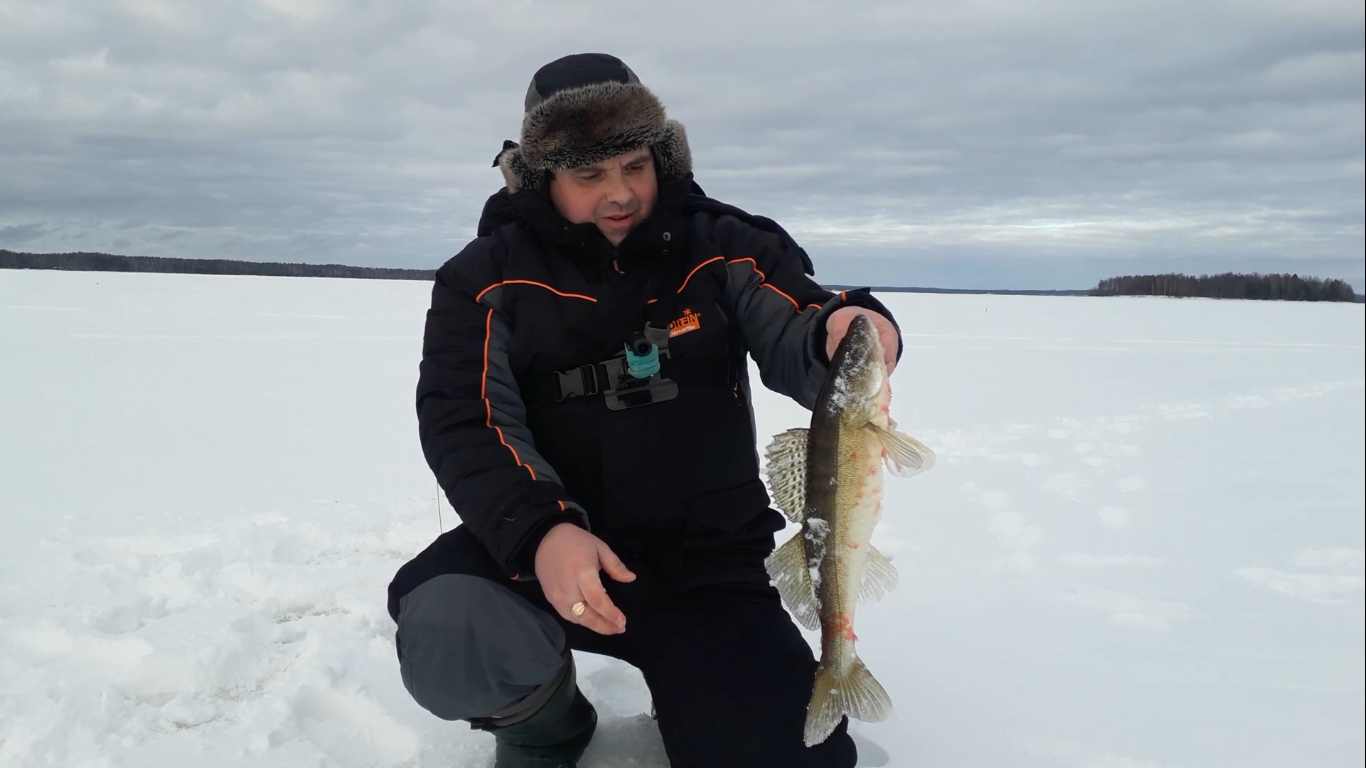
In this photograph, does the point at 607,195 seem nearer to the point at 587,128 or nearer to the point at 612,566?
the point at 587,128

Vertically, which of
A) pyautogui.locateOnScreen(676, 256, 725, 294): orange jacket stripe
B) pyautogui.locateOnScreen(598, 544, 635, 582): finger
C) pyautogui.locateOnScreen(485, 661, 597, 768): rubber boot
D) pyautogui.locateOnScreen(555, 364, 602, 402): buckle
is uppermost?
pyautogui.locateOnScreen(676, 256, 725, 294): orange jacket stripe

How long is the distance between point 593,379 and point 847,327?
770 mm

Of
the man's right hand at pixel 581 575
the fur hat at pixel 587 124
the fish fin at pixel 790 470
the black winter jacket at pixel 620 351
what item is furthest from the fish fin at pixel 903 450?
the fur hat at pixel 587 124

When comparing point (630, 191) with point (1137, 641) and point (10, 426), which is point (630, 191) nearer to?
point (1137, 641)

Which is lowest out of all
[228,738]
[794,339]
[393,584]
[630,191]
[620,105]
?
[228,738]

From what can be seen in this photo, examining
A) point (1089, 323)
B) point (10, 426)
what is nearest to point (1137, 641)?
point (10, 426)

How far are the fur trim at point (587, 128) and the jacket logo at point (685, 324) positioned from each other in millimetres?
577

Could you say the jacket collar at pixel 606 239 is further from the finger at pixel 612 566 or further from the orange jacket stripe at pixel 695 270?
the finger at pixel 612 566

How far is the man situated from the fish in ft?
0.58

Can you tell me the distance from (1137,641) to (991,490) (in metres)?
Answer: 2.24

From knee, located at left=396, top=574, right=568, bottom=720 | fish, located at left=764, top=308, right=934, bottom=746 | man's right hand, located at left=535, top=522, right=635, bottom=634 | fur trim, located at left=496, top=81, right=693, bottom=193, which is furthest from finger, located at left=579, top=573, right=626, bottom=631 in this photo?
fur trim, located at left=496, top=81, right=693, bottom=193

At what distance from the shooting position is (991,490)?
210 inches

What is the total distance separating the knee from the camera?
7.26 ft

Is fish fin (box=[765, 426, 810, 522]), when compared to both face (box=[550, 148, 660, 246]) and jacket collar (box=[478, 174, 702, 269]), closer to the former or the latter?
jacket collar (box=[478, 174, 702, 269])
